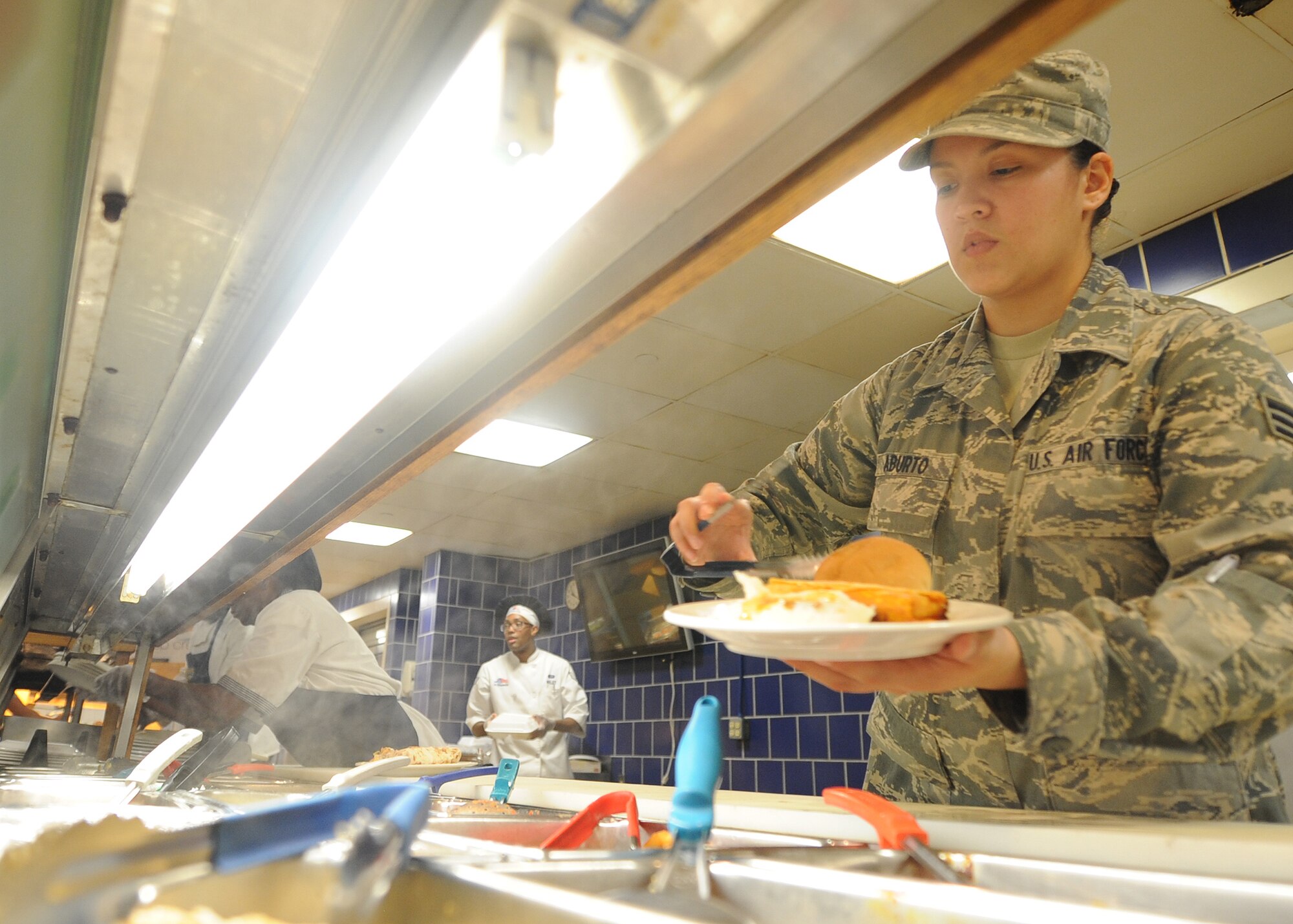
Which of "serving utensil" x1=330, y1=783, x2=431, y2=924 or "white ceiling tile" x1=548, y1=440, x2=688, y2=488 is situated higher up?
"white ceiling tile" x1=548, y1=440, x2=688, y2=488

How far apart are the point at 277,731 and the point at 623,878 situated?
3100 mm

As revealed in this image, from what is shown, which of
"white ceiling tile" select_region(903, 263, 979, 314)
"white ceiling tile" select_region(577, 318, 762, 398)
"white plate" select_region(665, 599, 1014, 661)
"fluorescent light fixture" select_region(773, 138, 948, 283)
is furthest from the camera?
"white ceiling tile" select_region(577, 318, 762, 398)

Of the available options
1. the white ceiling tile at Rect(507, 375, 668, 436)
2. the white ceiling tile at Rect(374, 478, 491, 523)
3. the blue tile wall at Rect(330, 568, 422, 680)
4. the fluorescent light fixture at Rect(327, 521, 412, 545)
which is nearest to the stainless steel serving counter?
the white ceiling tile at Rect(507, 375, 668, 436)

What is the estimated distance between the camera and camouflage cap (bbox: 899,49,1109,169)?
3.91ft

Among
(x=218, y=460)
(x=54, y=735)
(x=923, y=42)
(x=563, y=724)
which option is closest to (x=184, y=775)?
(x=218, y=460)

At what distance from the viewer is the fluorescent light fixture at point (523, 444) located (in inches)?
190

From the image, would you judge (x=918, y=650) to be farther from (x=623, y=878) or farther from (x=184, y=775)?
(x=184, y=775)

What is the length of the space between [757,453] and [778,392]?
931mm

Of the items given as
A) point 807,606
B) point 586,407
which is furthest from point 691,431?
point 807,606

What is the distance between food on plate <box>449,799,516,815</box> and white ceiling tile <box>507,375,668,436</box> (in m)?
2.78

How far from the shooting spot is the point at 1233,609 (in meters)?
0.84

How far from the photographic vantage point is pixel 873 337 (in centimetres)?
371

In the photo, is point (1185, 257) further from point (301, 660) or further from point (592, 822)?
point (301, 660)

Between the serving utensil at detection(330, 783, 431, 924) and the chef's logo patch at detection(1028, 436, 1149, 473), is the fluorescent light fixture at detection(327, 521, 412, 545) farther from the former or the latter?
the serving utensil at detection(330, 783, 431, 924)
